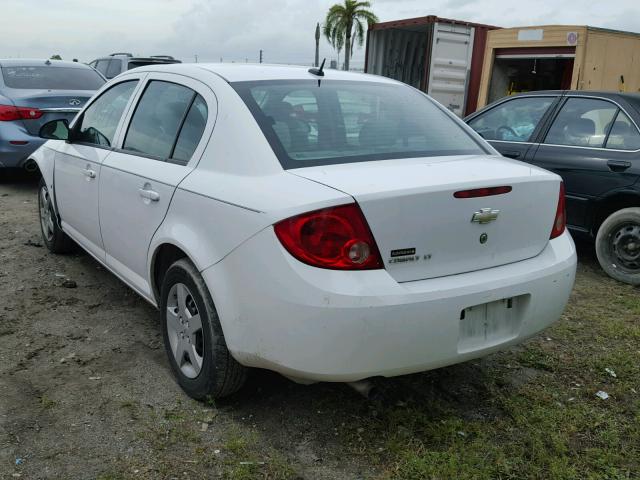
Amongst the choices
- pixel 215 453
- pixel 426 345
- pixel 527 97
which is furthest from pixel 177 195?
pixel 527 97

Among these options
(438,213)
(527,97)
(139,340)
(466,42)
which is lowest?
(139,340)

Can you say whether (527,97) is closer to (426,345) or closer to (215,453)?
(426,345)

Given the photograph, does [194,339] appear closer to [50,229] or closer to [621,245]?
[50,229]

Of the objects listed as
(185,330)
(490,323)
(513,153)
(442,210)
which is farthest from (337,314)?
(513,153)

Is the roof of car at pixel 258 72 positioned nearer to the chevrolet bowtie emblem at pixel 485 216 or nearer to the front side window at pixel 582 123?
the chevrolet bowtie emblem at pixel 485 216

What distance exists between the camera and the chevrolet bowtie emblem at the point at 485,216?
8.27 feet

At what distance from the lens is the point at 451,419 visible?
286cm

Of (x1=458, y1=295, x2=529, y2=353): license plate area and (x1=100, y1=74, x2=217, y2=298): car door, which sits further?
(x1=100, y1=74, x2=217, y2=298): car door

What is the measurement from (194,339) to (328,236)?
998 millimetres

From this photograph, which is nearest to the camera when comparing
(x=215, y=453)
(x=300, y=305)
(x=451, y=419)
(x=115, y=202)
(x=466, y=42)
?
(x=300, y=305)

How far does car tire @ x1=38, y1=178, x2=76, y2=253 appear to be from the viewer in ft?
16.5

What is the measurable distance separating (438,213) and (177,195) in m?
1.24

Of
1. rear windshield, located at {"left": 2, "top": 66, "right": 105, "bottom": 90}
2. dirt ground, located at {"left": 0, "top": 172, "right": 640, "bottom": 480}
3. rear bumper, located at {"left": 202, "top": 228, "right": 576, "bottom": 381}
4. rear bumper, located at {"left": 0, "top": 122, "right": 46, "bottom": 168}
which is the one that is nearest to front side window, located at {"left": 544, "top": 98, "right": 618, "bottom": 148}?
dirt ground, located at {"left": 0, "top": 172, "right": 640, "bottom": 480}

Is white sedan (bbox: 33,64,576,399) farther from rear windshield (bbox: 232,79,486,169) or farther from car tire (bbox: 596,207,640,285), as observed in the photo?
car tire (bbox: 596,207,640,285)
